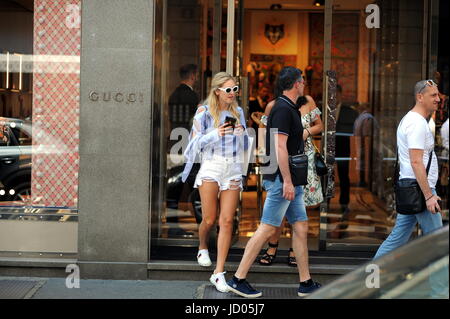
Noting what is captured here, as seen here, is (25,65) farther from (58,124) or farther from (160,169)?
(160,169)

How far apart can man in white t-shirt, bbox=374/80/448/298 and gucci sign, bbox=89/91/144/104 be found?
2.60 m

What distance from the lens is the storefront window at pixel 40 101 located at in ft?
27.1

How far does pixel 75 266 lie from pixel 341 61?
484 centimetres

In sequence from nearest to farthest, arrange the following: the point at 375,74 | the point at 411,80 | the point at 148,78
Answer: the point at 148,78 → the point at 411,80 → the point at 375,74

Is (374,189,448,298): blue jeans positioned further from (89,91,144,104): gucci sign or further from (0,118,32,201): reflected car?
(0,118,32,201): reflected car

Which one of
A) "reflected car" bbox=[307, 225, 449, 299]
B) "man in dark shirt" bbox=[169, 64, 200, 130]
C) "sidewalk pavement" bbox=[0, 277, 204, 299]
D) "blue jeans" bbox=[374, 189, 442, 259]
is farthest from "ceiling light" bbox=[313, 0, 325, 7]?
"reflected car" bbox=[307, 225, 449, 299]

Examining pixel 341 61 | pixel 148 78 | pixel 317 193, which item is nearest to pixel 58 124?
pixel 148 78

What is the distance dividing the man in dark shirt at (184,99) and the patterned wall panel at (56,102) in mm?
1249

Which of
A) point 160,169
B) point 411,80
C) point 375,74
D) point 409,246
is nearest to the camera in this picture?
point 409,246

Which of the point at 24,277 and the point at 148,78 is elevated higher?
the point at 148,78

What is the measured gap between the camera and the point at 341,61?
10742 millimetres

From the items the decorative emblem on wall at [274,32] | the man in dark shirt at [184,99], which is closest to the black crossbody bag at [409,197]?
the man in dark shirt at [184,99]

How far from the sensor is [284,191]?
263 inches

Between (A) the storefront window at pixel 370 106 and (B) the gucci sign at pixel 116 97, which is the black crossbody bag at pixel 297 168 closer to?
(B) the gucci sign at pixel 116 97
